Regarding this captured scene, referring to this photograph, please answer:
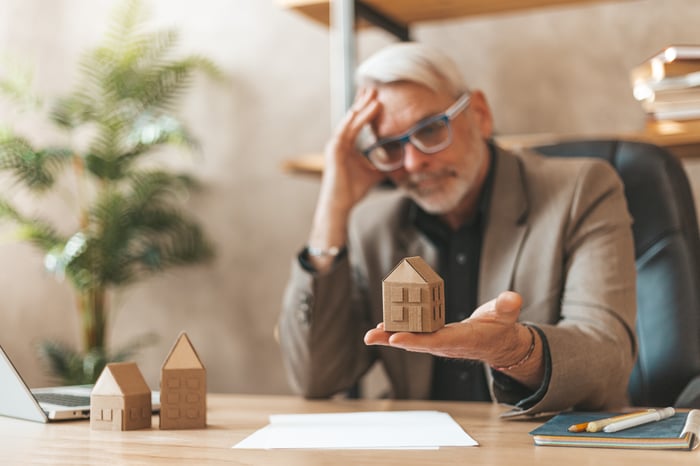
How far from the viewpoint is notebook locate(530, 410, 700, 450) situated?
880 millimetres

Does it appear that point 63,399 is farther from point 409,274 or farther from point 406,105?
point 406,105

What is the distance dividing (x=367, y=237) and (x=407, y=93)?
342mm

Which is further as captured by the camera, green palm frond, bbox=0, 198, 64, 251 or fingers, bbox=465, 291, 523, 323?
green palm frond, bbox=0, 198, 64, 251

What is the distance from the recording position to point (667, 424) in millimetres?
974

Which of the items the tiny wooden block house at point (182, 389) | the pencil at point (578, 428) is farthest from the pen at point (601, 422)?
the tiny wooden block house at point (182, 389)

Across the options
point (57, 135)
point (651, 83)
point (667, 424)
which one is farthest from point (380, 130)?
point (57, 135)

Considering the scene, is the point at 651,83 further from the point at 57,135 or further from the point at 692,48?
the point at 57,135

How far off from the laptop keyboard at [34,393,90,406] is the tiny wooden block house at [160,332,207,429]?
0.62ft

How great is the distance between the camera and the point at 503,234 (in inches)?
62.0

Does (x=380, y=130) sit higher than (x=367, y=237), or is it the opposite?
(x=380, y=130)

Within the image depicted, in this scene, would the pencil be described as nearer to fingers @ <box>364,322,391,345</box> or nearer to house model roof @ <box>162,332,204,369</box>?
fingers @ <box>364,322,391,345</box>

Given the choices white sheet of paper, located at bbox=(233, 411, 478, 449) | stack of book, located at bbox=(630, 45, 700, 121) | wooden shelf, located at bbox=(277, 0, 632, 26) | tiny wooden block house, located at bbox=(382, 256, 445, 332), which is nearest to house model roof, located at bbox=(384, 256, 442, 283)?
tiny wooden block house, located at bbox=(382, 256, 445, 332)

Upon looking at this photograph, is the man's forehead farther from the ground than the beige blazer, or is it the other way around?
the man's forehead

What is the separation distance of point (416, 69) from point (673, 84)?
2.24ft
